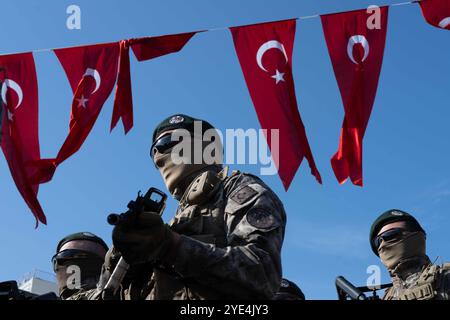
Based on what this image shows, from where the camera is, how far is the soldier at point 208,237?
10.8 ft

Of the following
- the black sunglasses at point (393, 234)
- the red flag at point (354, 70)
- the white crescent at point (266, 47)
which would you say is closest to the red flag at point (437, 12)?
the red flag at point (354, 70)

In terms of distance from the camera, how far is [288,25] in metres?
7.70

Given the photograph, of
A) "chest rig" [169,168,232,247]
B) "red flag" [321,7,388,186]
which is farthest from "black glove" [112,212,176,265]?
"red flag" [321,7,388,186]

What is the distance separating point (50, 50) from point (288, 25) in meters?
2.92

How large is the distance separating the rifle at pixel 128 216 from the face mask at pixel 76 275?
132 inches

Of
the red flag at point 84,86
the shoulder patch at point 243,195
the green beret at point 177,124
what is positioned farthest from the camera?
the red flag at point 84,86

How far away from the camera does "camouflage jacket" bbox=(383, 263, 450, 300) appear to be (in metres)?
6.65

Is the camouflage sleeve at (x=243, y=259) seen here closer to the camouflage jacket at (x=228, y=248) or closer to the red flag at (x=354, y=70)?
the camouflage jacket at (x=228, y=248)

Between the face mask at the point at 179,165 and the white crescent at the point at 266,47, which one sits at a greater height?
the white crescent at the point at 266,47

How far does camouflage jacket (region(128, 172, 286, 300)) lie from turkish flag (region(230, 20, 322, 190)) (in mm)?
3338

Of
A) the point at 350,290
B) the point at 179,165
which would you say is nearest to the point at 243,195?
the point at 179,165

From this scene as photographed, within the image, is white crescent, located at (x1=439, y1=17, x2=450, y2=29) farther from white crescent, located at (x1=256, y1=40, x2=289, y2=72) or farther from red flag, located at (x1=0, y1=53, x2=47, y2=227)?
Result: red flag, located at (x1=0, y1=53, x2=47, y2=227)

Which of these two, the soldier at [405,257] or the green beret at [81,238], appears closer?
A: the soldier at [405,257]
